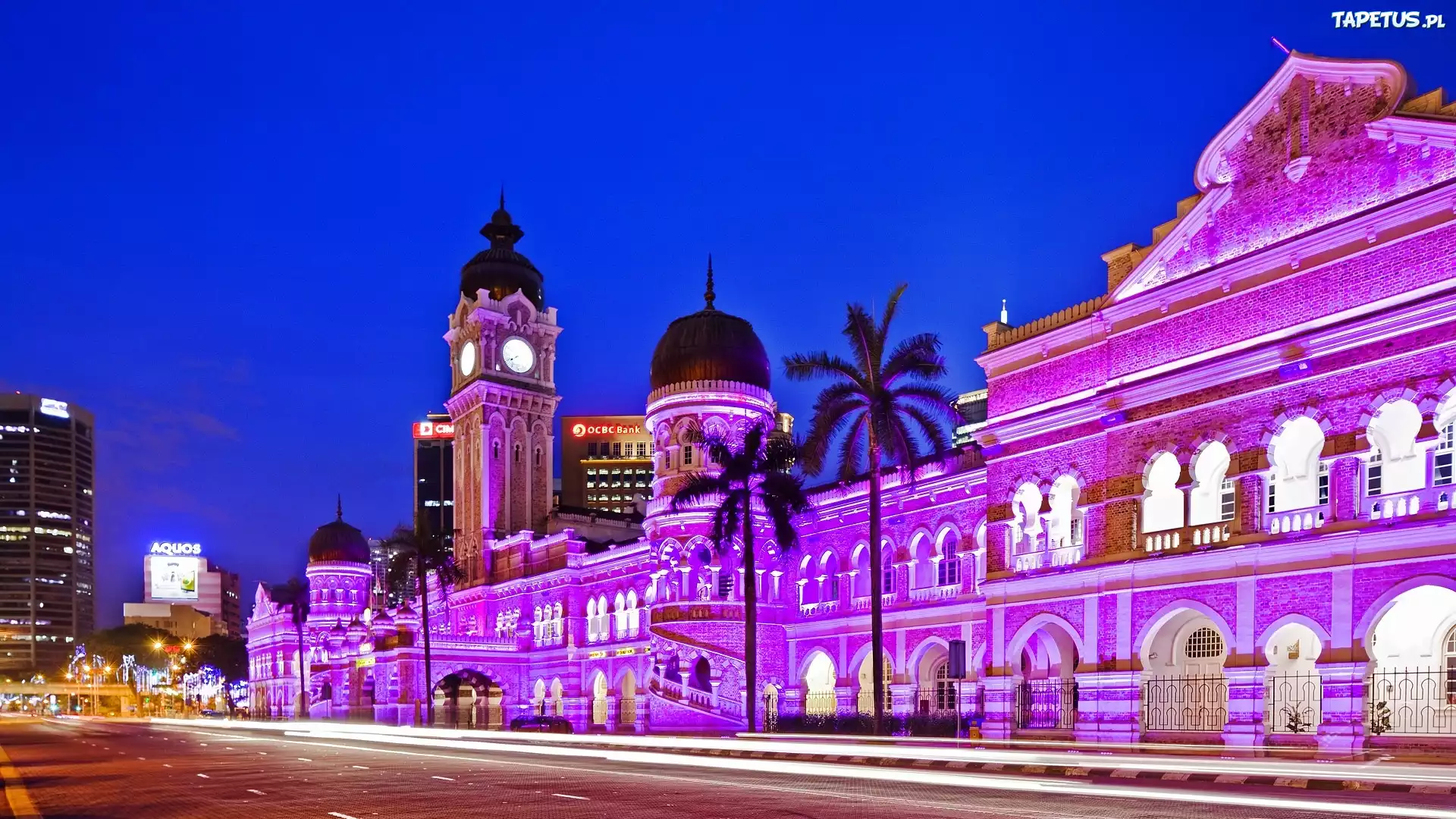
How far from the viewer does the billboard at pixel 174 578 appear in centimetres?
17712

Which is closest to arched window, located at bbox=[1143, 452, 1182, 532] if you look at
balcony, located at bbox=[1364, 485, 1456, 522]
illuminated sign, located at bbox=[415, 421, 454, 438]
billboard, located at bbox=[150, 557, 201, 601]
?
balcony, located at bbox=[1364, 485, 1456, 522]

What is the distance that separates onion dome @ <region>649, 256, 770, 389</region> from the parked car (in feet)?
49.4

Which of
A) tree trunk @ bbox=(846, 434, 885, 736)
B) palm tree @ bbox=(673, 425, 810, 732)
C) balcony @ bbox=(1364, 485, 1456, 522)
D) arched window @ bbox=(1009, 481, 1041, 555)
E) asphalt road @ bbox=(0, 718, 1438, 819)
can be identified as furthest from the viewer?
palm tree @ bbox=(673, 425, 810, 732)

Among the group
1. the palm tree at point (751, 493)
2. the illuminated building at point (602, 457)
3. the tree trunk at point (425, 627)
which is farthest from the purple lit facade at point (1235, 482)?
the illuminated building at point (602, 457)

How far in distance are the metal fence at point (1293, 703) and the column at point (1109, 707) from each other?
3064 millimetres

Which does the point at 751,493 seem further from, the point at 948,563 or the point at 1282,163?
the point at 1282,163

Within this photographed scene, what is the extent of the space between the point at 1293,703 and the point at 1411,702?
2.49 m

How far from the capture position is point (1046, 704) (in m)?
33.6

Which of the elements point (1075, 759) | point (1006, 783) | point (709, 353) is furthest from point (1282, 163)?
point (709, 353)

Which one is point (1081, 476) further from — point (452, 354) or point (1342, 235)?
point (452, 354)

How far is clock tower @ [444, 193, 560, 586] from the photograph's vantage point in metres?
79.4

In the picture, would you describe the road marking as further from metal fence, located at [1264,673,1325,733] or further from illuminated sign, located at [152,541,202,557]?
illuminated sign, located at [152,541,202,557]

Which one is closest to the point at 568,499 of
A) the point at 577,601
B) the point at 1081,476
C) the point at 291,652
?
the point at 291,652

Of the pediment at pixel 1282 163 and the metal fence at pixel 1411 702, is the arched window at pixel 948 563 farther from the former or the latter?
the metal fence at pixel 1411 702
